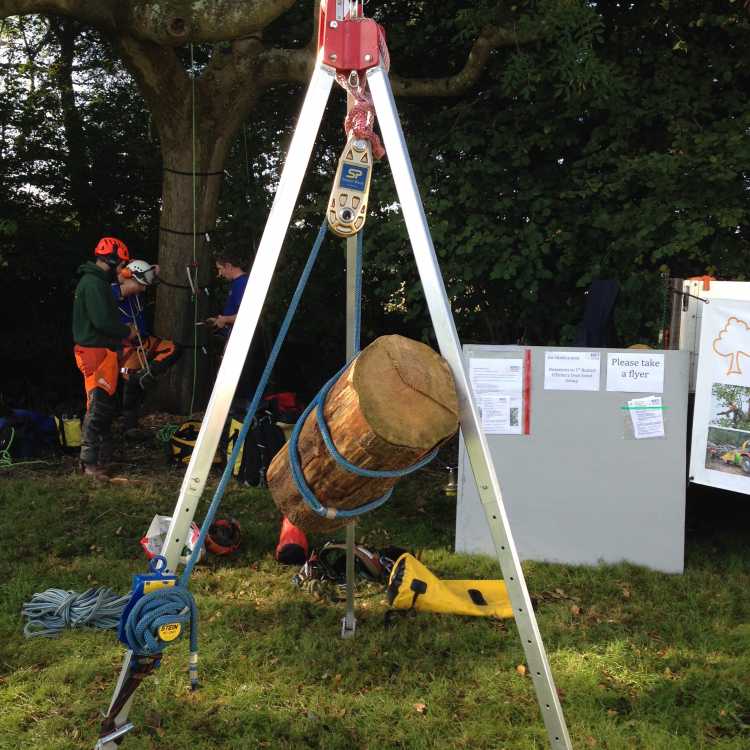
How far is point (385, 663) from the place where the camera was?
11.2 ft

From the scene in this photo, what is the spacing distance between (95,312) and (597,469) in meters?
3.81

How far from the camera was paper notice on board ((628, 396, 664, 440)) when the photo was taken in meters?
4.46

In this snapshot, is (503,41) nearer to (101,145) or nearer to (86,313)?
(86,313)

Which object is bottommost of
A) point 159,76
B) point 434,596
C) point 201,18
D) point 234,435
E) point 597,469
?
point 434,596

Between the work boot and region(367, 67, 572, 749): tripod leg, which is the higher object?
region(367, 67, 572, 749): tripod leg

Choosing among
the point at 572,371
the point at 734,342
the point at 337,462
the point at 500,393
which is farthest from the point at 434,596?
the point at 734,342

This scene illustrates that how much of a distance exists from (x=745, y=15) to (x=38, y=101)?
7629 mm

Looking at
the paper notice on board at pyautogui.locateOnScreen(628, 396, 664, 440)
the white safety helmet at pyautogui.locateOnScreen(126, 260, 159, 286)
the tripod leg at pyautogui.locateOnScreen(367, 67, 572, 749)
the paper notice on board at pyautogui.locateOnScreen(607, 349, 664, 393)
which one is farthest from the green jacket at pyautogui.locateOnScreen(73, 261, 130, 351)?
the tripod leg at pyautogui.locateOnScreen(367, 67, 572, 749)

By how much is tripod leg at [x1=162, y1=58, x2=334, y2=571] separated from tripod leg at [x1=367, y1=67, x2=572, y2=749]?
0.82 feet

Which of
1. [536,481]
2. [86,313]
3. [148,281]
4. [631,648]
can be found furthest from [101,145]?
[631,648]

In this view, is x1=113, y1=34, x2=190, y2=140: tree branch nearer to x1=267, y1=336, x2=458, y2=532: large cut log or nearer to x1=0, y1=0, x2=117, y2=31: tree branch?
x1=0, y1=0, x2=117, y2=31: tree branch

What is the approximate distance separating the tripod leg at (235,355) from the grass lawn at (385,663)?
4.25 ft

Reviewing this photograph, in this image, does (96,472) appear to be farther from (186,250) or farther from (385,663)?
(385,663)

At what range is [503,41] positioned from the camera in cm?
661
